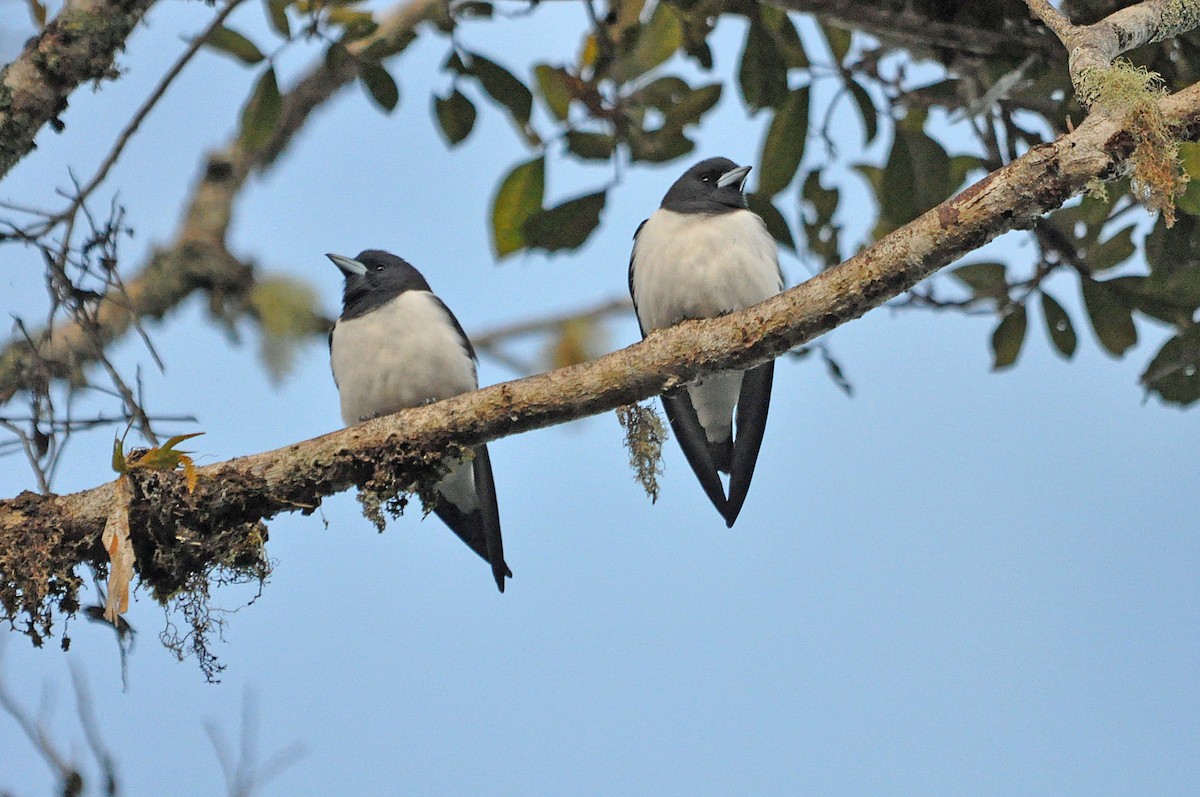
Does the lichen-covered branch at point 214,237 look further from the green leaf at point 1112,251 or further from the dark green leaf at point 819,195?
the green leaf at point 1112,251

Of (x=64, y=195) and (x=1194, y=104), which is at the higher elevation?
(x=64, y=195)

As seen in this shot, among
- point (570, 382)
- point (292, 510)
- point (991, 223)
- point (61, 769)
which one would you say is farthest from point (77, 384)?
point (991, 223)

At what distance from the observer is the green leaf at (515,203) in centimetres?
623

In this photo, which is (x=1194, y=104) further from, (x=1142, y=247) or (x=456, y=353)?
(x=456, y=353)

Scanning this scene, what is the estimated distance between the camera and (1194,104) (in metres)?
3.74

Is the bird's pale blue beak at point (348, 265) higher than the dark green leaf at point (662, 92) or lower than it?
lower

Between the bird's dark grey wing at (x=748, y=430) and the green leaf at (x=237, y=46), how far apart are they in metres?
2.84

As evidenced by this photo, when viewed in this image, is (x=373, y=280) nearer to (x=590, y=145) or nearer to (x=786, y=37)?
(x=590, y=145)

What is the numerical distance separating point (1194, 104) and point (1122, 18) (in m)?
0.57

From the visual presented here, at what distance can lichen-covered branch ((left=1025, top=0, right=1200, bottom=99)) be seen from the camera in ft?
12.5

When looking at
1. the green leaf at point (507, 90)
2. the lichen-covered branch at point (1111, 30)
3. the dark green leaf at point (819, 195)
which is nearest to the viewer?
the lichen-covered branch at point (1111, 30)

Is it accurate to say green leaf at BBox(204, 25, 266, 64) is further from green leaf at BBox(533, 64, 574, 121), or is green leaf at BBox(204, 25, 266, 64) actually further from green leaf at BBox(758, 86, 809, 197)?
green leaf at BBox(758, 86, 809, 197)

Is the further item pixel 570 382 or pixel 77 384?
pixel 77 384

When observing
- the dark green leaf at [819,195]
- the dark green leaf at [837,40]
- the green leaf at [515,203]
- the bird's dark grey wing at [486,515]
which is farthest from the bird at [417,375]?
the dark green leaf at [837,40]
